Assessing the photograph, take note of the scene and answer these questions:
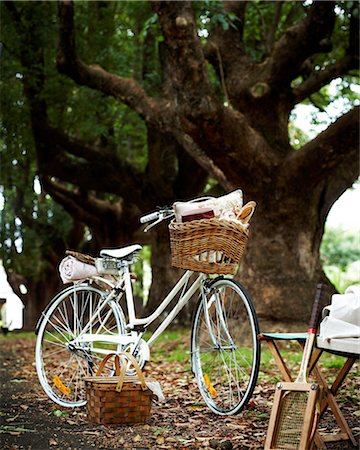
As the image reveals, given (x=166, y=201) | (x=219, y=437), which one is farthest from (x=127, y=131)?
(x=219, y=437)

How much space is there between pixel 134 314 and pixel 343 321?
1.89 meters

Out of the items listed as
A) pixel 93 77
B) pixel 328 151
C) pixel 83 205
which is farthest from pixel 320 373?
pixel 83 205

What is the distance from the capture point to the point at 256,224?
9.73 m

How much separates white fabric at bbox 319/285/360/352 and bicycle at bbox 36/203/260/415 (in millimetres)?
986

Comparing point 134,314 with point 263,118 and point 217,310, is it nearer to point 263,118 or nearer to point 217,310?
point 217,310

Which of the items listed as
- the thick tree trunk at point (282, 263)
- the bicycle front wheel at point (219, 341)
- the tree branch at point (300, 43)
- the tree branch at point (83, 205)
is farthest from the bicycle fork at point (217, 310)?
the tree branch at point (83, 205)

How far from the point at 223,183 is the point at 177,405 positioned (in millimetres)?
4925

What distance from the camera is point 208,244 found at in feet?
15.5

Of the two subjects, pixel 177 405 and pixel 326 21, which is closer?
pixel 177 405

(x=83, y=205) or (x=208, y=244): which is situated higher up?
(x=83, y=205)

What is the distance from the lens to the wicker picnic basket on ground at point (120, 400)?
15.2 feet

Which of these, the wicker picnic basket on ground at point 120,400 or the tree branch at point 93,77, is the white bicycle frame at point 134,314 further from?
the tree branch at point 93,77

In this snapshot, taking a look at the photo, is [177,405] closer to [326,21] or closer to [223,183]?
[223,183]

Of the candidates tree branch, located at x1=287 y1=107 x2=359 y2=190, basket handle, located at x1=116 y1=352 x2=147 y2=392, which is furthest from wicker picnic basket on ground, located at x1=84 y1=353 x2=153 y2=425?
tree branch, located at x1=287 y1=107 x2=359 y2=190
